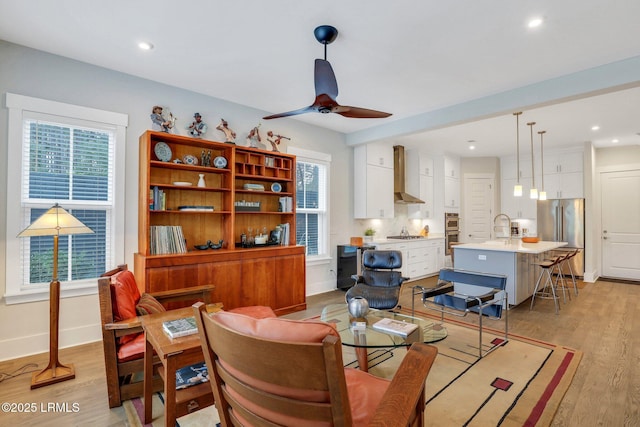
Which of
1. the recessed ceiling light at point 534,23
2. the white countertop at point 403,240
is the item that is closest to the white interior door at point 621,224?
the white countertop at point 403,240

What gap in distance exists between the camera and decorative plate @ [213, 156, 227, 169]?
4023 mm

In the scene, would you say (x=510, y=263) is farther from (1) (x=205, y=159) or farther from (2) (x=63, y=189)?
(2) (x=63, y=189)

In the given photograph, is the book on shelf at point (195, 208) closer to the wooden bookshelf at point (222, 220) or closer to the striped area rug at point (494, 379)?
the wooden bookshelf at point (222, 220)

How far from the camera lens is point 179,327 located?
2.05 metres

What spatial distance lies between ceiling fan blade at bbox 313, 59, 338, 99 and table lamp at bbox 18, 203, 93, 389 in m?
2.24

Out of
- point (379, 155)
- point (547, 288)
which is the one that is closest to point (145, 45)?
point (379, 155)

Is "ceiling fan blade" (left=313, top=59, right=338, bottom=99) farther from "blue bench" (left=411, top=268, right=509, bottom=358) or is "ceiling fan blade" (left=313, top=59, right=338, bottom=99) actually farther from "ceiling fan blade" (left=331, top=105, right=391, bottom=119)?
"blue bench" (left=411, top=268, right=509, bottom=358)

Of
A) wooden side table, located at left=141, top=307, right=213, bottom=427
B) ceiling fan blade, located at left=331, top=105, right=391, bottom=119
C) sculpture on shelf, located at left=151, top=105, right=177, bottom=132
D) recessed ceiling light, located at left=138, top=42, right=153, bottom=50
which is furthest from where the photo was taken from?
sculpture on shelf, located at left=151, top=105, right=177, bottom=132

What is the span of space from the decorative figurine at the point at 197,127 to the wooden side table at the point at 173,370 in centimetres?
253

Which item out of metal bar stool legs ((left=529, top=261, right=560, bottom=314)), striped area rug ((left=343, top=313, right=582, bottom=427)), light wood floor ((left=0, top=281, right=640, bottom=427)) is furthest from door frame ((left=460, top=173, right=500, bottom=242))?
striped area rug ((left=343, top=313, right=582, bottom=427))

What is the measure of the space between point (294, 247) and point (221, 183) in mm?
1311

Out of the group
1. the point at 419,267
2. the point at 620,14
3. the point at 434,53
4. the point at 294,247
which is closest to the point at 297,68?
the point at 434,53

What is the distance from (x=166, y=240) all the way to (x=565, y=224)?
7.65m

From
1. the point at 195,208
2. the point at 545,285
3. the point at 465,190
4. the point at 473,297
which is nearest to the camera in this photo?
the point at 473,297
